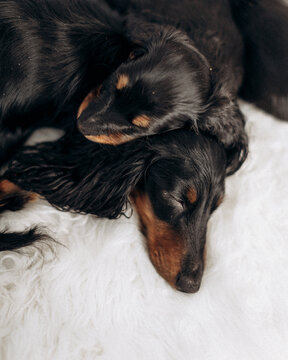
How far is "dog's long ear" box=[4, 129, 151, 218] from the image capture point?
124 cm

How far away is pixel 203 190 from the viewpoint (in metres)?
1.17

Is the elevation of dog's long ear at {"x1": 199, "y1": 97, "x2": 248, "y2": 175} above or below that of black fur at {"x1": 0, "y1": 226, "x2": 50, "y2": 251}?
above

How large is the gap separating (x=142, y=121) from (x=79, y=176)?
0.99 ft

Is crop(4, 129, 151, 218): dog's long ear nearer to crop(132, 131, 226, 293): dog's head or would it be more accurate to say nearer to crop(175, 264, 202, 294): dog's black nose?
crop(132, 131, 226, 293): dog's head

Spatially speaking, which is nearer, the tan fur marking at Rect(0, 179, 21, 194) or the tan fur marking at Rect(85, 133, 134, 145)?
the tan fur marking at Rect(85, 133, 134, 145)

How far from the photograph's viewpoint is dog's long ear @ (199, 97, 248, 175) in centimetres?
116

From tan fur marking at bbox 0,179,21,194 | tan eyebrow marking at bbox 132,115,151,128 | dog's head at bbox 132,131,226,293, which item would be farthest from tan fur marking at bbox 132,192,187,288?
tan fur marking at bbox 0,179,21,194

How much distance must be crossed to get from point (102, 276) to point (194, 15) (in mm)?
939

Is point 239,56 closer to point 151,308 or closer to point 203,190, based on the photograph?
point 203,190

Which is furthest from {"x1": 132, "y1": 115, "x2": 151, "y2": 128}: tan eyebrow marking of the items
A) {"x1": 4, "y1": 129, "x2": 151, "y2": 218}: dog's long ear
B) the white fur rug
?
the white fur rug

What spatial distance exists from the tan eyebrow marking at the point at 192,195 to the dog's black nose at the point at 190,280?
20 cm

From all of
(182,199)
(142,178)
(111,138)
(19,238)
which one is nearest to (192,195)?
(182,199)

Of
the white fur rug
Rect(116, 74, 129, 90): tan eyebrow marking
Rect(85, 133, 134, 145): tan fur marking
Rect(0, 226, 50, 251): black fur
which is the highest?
Rect(116, 74, 129, 90): tan eyebrow marking

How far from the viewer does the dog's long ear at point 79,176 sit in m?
1.24
